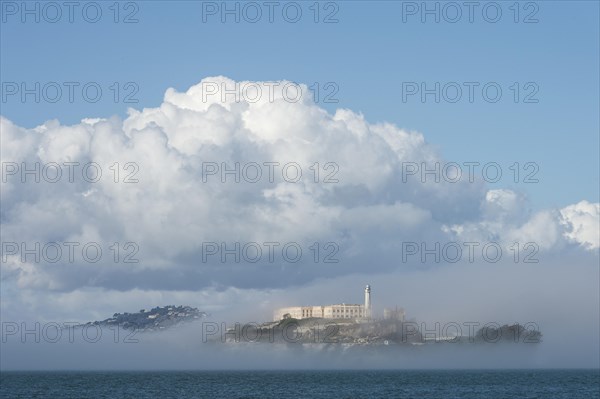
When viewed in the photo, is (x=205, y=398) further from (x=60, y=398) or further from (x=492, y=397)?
(x=492, y=397)

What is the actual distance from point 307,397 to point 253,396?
12.1 meters

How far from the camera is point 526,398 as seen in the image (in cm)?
19362

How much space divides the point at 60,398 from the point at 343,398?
63732 millimetres

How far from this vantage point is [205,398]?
620 feet

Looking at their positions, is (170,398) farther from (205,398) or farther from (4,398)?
(4,398)

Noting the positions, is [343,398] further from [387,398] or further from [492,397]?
[492,397]

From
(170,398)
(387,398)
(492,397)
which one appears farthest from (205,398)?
(492,397)

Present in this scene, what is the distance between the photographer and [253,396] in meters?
195

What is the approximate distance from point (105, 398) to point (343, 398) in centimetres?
5280

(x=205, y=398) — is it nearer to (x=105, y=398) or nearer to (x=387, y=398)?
(x=105, y=398)

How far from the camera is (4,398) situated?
194 m

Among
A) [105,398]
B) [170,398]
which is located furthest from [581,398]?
[105,398]

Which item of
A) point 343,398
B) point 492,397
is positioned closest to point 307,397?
point 343,398

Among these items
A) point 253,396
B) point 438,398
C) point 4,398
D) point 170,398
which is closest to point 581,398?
point 438,398
